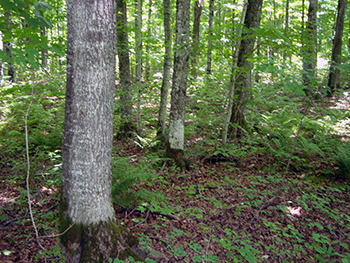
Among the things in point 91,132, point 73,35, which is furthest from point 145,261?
point 73,35

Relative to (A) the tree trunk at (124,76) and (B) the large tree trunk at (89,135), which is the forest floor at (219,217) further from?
(A) the tree trunk at (124,76)

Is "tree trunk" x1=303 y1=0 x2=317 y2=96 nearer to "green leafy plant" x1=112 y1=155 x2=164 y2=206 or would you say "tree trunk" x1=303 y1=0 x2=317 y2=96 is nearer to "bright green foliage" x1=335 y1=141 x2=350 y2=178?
"bright green foliage" x1=335 y1=141 x2=350 y2=178

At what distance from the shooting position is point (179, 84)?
5121mm

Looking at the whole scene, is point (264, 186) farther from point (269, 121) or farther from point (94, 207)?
point (94, 207)

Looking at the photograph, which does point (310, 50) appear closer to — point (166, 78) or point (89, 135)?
point (166, 78)

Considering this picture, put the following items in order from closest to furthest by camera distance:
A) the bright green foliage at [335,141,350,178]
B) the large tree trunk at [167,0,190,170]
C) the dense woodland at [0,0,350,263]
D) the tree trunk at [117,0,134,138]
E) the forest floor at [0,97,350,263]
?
the dense woodland at [0,0,350,263] < the forest floor at [0,97,350,263] < the bright green foliage at [335,141,350,178] < the large tree trunk at [167,0,190,170] < the tree trunk at [117,0,134,138]

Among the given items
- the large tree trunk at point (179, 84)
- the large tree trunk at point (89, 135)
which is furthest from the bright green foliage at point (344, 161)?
the large tree trunk at point (89, 135)

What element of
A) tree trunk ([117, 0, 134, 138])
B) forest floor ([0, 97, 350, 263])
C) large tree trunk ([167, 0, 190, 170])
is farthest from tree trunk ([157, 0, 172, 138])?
forest floor ([0, 97, 350, 263])

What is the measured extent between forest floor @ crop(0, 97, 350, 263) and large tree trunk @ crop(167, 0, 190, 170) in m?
0.44

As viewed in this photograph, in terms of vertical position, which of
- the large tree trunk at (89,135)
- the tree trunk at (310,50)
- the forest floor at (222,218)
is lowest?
the forest floor at (222,218)

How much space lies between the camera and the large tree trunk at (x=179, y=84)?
5.05 meters

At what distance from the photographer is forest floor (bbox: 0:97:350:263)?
303 centimetres

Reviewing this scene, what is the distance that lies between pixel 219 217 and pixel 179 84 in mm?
2824

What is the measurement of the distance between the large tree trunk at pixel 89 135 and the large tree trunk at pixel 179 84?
2814 mm
